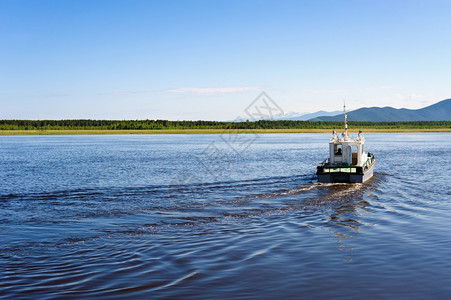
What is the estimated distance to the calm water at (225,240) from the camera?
36.2 ft

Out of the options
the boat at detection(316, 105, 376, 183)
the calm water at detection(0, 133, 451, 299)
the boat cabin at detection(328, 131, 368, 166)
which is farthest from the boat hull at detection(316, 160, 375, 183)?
the boat cabin at detection(328, 131, 368, 166)

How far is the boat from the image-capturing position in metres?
32.0

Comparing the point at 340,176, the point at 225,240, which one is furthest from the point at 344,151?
the point at 225,240

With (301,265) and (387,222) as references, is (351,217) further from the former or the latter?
(301,265)

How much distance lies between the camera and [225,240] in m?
A: 15.8

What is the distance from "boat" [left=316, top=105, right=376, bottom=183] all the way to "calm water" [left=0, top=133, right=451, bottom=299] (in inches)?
39.8

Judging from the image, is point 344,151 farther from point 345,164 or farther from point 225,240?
point 225,240

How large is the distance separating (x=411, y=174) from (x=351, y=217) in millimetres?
21219

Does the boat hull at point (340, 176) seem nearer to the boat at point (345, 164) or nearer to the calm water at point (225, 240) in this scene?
the boat at point (345, 164)

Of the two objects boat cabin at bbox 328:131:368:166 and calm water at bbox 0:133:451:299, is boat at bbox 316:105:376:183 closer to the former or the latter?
boat cabin at bbox 328:131:368:166

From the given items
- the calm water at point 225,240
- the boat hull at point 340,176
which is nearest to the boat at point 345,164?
the boat hull at point 340,176

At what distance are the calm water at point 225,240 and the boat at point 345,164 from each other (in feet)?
3.32

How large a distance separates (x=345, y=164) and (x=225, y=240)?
18960 mm

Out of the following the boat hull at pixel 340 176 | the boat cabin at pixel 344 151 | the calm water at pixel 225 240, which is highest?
the boat cabin at pixel 344 151
